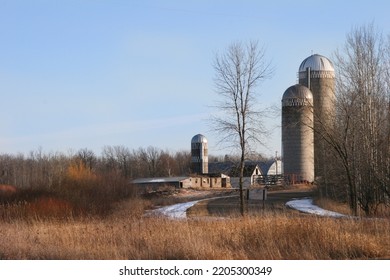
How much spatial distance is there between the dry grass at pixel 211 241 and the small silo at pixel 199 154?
72824 mm

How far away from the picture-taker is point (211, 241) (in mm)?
12242

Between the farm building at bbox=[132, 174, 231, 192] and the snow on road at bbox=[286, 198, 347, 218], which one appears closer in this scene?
the snow on road at bbox=[286, 198, 347, 218]

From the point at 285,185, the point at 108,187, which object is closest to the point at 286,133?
the point at 285,185

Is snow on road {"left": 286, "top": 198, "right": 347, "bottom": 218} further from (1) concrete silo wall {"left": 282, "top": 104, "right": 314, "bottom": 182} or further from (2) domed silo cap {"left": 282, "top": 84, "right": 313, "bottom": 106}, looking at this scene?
(1) concrete silo wall {"left": 282, "top": 104, "right": 314, "bottom": 182}

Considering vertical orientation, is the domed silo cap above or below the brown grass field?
above

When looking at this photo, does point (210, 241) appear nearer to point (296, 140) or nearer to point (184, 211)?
point (184, 211)

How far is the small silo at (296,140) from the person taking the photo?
2344 inches

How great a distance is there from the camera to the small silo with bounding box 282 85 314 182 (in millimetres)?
59531

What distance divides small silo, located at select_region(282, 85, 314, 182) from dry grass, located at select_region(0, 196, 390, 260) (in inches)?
1754

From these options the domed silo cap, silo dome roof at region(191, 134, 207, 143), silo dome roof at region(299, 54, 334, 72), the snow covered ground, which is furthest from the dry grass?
silo dome roof at region(191, 134, 207, 143)

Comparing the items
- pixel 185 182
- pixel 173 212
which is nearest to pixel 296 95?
pixel 185 182

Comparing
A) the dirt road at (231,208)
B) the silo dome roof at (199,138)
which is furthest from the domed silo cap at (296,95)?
the silo dome roof at (199,138)

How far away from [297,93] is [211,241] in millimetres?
49341

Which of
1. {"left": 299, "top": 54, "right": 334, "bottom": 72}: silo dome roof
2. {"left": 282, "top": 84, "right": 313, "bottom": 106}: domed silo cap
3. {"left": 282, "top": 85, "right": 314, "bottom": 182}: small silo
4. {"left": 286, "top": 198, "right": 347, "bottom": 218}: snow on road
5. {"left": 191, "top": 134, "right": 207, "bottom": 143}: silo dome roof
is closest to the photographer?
{"left": 286, "top": 198, "right": 347, "bottom": 218}: snow on road
